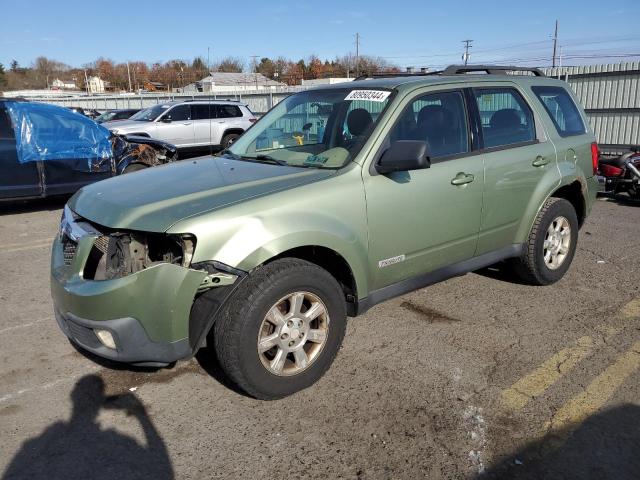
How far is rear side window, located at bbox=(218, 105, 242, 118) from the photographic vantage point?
16767 millimetres

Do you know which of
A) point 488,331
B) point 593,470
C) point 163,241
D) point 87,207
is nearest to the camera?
point 593,470

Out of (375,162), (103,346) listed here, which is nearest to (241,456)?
(103,346)

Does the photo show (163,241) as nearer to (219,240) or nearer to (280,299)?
(219,240)

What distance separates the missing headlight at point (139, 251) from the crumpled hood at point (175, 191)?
82 mm

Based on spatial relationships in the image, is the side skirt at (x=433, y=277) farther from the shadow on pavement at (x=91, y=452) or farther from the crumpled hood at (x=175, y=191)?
the shadow on pavement at (x=91, y=452)

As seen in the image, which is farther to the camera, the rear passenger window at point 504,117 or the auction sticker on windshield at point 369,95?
the rear passenger window at point 504,117

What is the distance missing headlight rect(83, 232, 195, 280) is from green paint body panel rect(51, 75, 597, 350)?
2.7 inches

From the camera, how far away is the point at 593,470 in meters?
2.55

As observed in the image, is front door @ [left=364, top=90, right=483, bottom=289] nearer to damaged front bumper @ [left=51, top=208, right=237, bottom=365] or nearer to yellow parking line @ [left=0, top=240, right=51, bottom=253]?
damaged front bumper @ [left=51, top=208, right=237, bottom=365]

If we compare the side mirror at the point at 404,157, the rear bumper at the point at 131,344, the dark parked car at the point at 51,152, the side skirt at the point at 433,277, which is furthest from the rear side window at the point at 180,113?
the rear bumper at the point at 131,344

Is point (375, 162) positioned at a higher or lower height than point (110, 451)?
higher

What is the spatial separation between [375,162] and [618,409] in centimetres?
202

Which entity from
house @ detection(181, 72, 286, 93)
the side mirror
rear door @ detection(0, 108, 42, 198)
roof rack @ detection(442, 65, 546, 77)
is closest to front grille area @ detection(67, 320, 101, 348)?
the side mirror

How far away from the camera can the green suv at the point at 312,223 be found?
111 inches
